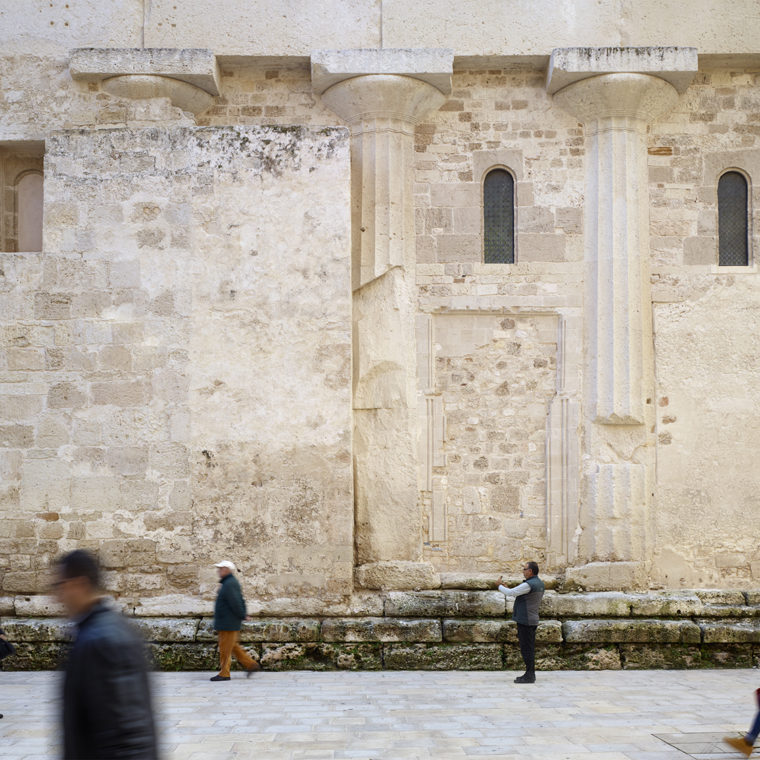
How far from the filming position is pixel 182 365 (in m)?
9.55

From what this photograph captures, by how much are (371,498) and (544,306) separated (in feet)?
8.95

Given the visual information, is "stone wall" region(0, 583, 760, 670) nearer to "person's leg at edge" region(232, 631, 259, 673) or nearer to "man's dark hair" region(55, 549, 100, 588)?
"person's leg at edge" region(232, 631, 259, 673)

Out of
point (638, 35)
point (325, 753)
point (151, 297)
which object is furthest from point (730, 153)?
point (325, 753)

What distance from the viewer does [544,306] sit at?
10555 mm


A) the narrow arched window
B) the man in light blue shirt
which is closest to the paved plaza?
the man in light blue shirt

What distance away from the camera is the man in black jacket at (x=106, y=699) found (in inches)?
123

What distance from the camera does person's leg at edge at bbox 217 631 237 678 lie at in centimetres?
855

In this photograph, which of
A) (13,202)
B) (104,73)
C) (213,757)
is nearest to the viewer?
(213,757)

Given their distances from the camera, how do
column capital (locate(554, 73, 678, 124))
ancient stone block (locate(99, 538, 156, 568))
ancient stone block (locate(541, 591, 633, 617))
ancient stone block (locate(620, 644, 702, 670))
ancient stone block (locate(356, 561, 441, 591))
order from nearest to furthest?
ancient stone block (locate(99, 538, 156, 568)), ancient stone block (locate(620, 644, 702, 670)), ancient stone block (locate(541, 591, 633, 617)), ancient stone block (locate(356, 561, 441, 591)), column capital (locate(554, 73, 678, 124))

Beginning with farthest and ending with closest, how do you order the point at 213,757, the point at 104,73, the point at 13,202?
the point at 13,202, the point at 104,73, the point at 213,757

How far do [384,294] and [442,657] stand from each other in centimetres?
369

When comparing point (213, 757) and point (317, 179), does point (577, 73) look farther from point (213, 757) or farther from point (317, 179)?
point (213, 757)

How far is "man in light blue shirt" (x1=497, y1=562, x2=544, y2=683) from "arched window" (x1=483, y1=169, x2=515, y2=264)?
3611 millimetres

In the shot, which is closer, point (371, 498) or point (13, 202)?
point (371, 498)
